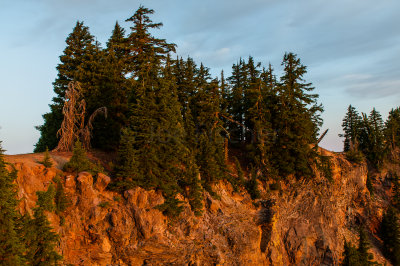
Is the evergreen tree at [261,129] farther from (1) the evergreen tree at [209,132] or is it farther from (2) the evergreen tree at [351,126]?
(2) the evergreen tree at [351,126]

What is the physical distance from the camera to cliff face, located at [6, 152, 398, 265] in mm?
20375

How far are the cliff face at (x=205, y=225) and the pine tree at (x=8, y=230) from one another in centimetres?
234

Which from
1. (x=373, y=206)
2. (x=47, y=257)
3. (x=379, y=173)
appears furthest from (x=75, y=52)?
(x=379, y=173)

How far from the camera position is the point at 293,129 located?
36375mm

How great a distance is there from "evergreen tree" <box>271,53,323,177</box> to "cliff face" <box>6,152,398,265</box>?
287 cm

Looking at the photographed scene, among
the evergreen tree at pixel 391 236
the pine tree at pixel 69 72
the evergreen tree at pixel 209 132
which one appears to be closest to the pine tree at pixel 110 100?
the pine tree at pixel 69 72

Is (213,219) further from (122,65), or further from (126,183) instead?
(122,65)

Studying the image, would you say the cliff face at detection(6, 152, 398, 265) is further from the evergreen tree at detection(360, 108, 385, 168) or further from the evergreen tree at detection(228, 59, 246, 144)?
the evergreen tree at detection(360, 108, 385, 168)

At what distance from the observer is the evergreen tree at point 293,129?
35625mm

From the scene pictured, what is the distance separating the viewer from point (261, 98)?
36.2m

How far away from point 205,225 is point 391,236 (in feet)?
111

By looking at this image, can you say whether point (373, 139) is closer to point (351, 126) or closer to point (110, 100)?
point (351, 126)

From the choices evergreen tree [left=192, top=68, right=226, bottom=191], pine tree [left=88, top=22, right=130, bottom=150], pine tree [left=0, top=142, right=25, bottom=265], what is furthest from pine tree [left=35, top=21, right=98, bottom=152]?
pine tree [left=0, top=142, right=25, bottom=265]

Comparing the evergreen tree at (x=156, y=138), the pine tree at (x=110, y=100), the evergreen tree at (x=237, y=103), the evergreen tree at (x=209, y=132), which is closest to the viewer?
the evergreen tree at (x=156, y=138)
